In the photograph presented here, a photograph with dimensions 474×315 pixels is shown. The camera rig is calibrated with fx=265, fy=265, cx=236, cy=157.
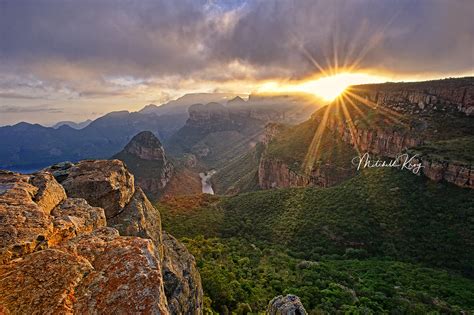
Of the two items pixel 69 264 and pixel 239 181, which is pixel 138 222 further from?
pixel 239 181

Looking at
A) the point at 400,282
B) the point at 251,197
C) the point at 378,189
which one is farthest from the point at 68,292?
the point at 251,197

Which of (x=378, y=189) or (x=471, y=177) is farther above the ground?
(x=471, y=177)

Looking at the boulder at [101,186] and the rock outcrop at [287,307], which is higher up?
the boulder at [101,186]

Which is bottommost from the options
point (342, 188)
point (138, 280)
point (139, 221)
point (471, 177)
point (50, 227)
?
point (342, 188)

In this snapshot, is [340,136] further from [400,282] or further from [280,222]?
[400,282]

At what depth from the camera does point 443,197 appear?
2007 inches

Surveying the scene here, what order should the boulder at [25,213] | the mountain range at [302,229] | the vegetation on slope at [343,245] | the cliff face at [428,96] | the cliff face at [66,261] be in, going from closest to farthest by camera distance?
1. the cliff face at [66,261]
2. the boulder at [25,213]
3. the mountain range at [302,229]
4. the vegetation on slope at [343,245]
5. the cliff face at [428,96]

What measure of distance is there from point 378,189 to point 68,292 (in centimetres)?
6118

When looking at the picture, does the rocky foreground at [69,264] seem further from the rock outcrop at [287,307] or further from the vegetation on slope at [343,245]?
the vegetation on slope at [343,245]

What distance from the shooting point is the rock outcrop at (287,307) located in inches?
533

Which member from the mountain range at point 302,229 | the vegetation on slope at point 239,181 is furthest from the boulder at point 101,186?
the vegetation on slope at point 239,181

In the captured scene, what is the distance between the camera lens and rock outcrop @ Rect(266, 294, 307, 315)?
1355cm

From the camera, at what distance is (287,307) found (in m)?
13.7

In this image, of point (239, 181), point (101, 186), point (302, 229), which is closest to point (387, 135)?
point (302, 229)
